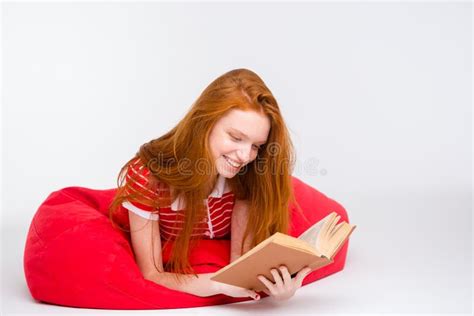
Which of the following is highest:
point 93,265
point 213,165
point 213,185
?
point 213,165

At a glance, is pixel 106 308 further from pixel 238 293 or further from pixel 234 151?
pixel 234 151

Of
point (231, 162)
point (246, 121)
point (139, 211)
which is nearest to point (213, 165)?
point (231, 162)

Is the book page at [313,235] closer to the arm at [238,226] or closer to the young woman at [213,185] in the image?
the young woman at [213,185]

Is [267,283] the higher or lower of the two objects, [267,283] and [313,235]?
the lower

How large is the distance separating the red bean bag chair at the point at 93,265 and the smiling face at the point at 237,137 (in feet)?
1.69

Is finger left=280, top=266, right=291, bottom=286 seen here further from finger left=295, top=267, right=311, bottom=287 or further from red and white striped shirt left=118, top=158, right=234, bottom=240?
red and white striped shirt left=118, top=158, right=234, bottom=240

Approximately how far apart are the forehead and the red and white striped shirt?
0.44 m

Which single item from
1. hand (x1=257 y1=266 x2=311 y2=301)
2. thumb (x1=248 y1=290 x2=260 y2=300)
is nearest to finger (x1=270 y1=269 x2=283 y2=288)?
hand (x1=257 y1=266 x2=311 y2=301)

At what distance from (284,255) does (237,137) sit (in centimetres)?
56

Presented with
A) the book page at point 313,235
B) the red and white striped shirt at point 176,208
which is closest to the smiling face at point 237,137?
the red and white striped shirt at point 176,208

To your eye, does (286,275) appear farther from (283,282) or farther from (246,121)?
(246,121)

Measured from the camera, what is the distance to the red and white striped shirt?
152 inches

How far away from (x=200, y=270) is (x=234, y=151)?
0.59 metres

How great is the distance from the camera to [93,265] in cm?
375
